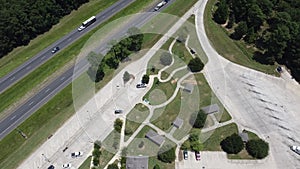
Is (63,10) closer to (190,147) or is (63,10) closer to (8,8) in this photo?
(8,8)

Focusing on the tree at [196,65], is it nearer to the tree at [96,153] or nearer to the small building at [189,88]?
the small building at [189,88]

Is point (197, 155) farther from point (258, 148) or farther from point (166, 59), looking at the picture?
point (166, 59)

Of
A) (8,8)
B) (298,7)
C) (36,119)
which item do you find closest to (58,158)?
(36,119)

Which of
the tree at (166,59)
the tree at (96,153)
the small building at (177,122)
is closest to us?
the tree at (96,153)

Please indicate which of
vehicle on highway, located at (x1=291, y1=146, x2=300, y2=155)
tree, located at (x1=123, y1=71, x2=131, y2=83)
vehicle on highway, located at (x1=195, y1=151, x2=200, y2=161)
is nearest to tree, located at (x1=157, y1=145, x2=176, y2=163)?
vehicle on highway, located at (x1=195, y1=151, x2=200, y2=161)

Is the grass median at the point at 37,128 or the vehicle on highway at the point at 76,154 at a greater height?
the grass median at the point at 37,128

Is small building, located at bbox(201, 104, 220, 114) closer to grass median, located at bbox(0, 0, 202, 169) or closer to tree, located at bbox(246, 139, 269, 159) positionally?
tree, located at bbox(246, 139, 269, 159)

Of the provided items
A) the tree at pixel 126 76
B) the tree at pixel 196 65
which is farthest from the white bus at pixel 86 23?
the tree at pixel 196 65
